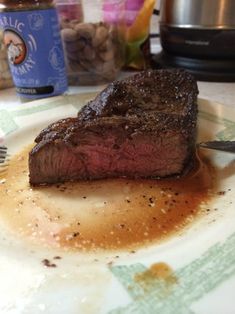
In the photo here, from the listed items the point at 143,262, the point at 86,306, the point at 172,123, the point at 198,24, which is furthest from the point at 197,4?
the point at 86,306

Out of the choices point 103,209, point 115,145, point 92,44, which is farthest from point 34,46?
point 103,209

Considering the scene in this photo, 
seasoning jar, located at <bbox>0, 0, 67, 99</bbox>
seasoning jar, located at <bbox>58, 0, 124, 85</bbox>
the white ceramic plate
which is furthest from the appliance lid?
the white ceramic plate

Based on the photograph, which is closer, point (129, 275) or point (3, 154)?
point (129, 275)

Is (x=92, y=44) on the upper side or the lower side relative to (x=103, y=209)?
upper

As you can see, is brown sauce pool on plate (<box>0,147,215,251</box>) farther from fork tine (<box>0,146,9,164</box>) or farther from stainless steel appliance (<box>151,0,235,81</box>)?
stainless steel appliance (<box>151,0,235,81</box>)

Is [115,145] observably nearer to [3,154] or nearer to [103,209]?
[103,209]
